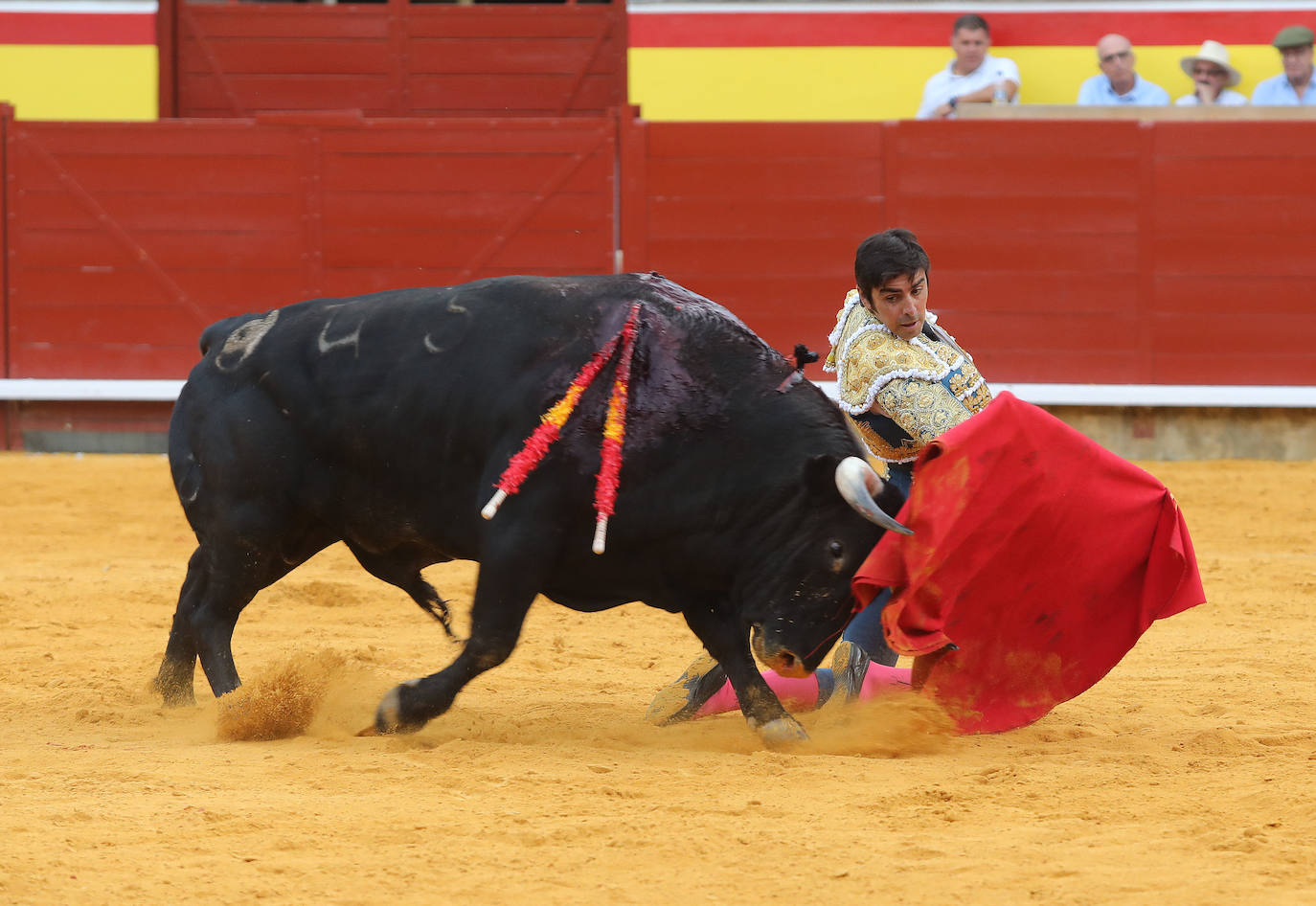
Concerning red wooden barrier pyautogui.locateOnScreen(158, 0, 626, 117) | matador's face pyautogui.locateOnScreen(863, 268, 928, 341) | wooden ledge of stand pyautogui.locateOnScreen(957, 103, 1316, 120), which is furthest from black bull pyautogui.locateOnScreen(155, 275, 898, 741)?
red wooden barrier pyautogui.locateOnScreen(158, 0, 626, 117)

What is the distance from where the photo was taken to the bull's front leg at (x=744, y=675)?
3494 mm

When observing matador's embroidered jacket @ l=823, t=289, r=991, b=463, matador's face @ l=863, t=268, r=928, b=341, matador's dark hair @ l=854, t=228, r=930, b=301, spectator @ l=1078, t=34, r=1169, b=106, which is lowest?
matador's embroidered jacket @ l=823, t=289, r=991, b=463

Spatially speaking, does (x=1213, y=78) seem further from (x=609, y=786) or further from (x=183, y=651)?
(x=609, y=786)

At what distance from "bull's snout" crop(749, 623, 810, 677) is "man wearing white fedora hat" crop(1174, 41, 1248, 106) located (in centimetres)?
602

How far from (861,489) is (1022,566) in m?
0.46

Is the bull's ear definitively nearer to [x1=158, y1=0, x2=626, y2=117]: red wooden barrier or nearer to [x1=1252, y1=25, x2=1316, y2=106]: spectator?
[x1=1252, y1=25, x2=1316, y2=106]: spectator

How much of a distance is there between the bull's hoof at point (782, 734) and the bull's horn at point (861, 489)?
492mm

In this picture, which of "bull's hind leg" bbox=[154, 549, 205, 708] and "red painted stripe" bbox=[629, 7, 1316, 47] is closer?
"bull's hind leg" bbox=[154, 549, 205, 708]

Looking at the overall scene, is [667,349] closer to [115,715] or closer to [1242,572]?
[115,715]

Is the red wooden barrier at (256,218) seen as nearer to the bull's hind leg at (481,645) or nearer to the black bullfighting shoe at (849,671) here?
the black bullfighting shoe at (849,671)

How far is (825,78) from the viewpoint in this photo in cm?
905

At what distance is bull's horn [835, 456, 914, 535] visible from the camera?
3240 mm

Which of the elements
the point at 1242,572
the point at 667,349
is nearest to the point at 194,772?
the point at 667,349

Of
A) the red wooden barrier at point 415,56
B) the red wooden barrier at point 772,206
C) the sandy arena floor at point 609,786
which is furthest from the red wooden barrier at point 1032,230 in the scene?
the sandy arena floor at point 609,786
